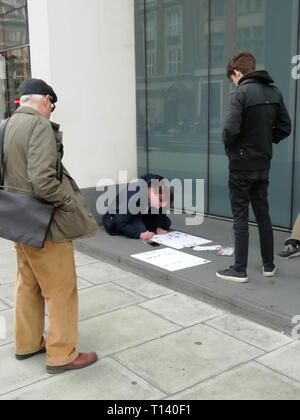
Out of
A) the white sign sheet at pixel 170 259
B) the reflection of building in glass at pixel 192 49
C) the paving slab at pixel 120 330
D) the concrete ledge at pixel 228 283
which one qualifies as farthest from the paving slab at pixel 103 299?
the reflection of building in glass at pixel 192 49

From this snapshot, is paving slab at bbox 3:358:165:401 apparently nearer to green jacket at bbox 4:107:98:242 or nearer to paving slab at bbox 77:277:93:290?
green jacket at bbox 4:107:98:242

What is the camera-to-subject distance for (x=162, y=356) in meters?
3.60

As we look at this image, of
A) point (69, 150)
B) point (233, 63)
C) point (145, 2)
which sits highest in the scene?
point (145, 2)

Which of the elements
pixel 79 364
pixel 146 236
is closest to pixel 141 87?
pixel 146 236

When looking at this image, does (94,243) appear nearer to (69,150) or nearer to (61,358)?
(69,150)

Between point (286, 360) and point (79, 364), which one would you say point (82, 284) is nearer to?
point (79, 364)

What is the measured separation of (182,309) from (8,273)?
2.28 m

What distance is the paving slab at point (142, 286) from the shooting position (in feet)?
16.0

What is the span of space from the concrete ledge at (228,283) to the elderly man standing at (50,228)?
4.58 ft

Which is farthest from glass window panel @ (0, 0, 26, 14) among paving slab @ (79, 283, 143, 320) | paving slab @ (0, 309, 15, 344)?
paving slab @ (0, 309, 15, 344)

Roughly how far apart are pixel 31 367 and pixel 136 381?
79cm

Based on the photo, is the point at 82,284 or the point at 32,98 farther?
the point at 82,284

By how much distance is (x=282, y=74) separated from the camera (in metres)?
6.23
